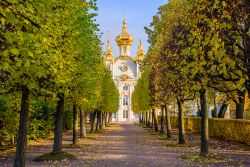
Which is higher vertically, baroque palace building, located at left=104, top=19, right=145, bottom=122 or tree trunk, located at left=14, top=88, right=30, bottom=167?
baroque palace building, located at left=104, top=19, right=145, bottom=122

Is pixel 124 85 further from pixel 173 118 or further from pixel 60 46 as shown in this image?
pixel 60 46

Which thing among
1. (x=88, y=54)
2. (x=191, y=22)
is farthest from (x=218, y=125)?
(x=191, y=22)

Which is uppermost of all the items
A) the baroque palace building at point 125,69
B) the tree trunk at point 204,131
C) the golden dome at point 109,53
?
the golden dome at point 109,53

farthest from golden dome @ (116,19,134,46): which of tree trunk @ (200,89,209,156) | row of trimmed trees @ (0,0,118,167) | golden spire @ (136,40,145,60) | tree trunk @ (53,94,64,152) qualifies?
tree trunk @ (200,89,209,156)

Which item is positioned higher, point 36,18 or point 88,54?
point 88,54

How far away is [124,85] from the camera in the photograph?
120 metres

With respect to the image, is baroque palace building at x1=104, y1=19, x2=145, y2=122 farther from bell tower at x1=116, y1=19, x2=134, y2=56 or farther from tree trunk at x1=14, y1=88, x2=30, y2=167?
tree trunk at x1=14, y1=88, x2=30, y2=167

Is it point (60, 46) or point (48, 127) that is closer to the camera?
point (60, 46)

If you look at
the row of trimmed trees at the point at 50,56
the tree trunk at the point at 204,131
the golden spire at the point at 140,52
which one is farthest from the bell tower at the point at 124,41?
the tree trunk at the point at 204,131

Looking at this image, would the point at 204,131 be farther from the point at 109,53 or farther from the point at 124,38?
the point at 109,53

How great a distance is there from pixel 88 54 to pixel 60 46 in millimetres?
3727

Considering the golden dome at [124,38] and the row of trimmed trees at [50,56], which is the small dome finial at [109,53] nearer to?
the golden dome at [124,38]

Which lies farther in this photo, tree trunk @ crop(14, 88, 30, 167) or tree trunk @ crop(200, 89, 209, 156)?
tree trunk @ crop(200, 89, 209, 156)

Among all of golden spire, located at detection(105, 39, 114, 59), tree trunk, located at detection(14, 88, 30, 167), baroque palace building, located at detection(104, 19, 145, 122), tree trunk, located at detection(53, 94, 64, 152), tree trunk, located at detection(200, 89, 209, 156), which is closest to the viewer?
tree trunk, located at detection(14, 88, 30, 167)
